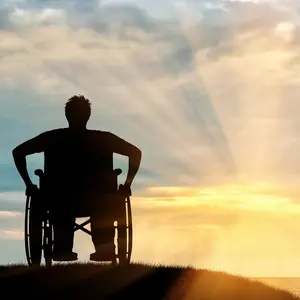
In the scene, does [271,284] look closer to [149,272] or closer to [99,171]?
[149,272]

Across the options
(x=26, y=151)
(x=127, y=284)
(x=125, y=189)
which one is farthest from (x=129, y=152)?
(x=127, y=284)

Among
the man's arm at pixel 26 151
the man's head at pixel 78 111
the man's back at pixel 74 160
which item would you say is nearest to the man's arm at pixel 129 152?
the man's back at pixel 74 160

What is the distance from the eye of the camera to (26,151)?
48.8ft

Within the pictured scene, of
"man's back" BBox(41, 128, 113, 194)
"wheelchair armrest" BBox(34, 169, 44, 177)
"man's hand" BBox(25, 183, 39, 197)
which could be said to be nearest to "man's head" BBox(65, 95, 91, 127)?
"man's back" BBox(41, 128, 113, 194)

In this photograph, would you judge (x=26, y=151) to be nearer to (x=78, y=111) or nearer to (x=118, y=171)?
(x=78, y=111)

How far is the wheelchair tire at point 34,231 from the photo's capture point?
1496 cm

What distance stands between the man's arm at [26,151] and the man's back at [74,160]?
90mm

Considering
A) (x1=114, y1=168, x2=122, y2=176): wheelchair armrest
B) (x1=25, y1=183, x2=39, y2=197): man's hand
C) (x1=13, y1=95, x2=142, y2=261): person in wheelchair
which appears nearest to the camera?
(x1=13, y1=95, x2=142, y2=261): person in wheelchair

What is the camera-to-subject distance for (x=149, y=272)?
14.0 m

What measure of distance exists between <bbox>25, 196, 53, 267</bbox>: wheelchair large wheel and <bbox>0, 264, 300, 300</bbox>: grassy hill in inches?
19.0

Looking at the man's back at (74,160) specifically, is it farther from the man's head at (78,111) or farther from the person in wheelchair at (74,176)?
the man's head at (78,111)

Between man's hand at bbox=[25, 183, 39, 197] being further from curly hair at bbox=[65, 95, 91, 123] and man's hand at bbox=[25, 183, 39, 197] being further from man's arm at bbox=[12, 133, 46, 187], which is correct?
curly hair at bbox=[65, 95, 91, 123]

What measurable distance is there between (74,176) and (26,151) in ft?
3.58

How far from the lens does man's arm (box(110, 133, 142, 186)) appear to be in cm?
1505
